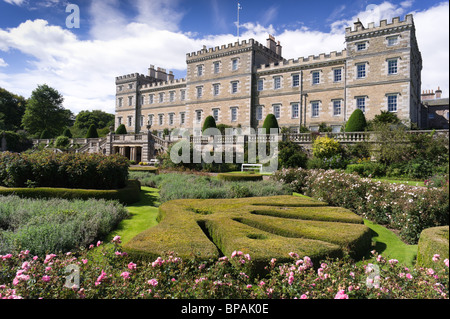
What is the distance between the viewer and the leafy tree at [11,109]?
4659 centimetres

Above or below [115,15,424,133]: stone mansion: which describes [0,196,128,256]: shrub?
below

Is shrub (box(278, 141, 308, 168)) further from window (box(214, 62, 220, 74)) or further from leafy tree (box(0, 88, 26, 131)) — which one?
leafy tree (box(0, 88, 26, 131))

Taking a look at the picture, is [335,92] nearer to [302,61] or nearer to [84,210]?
[302,61]

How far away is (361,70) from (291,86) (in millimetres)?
7718

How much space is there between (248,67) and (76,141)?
24343 millimetres

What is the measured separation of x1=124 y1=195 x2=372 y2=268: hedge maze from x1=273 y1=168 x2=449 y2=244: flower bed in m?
1.24

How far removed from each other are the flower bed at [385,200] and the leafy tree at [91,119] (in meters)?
60.7

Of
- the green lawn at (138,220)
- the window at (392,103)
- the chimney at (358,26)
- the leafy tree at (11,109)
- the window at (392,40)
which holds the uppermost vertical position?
the chimney at (358,26)

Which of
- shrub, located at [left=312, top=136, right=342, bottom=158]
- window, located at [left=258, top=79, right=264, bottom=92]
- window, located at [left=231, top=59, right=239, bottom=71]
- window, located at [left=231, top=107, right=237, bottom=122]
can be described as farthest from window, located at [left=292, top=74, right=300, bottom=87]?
shrub, located at [left=312, top=136, right=342, bottom=158]

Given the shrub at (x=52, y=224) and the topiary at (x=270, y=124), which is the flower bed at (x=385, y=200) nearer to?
the shrub at (x=52, y=224)

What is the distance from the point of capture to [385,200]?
27.6 feet

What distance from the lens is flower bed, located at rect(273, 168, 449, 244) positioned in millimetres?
6449

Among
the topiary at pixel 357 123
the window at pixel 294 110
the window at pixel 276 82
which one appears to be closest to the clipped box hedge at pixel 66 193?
the topiary at pixel 357 123
